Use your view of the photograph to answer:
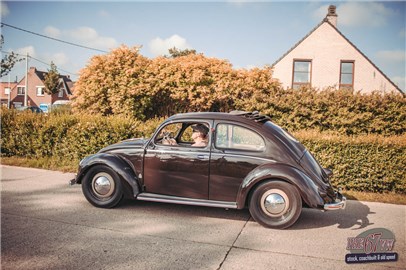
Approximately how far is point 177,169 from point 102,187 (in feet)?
4.70

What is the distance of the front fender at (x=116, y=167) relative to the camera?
519 cm

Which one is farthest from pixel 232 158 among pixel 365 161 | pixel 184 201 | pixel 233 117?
pixel 365 161

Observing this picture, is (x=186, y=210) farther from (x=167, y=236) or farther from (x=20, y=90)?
(x=20, y=90)

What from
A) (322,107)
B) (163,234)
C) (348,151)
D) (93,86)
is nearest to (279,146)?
(163,234)

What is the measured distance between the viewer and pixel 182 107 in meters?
10.8

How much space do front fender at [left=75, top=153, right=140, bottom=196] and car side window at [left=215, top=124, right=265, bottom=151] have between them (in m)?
1.55

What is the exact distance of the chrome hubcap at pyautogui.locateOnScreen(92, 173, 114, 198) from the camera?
5.36m

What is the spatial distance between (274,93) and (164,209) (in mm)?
5876

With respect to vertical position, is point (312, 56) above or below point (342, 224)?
above

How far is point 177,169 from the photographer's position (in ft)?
16.6

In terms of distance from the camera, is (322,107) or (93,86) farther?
(93,86)

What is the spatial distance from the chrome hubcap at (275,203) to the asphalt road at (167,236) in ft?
0.91

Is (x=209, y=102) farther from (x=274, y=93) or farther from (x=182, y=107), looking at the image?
(x=274, y=93)

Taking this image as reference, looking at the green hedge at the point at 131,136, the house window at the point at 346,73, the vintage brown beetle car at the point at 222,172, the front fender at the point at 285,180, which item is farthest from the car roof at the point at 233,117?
the house window at the point at 346,73
